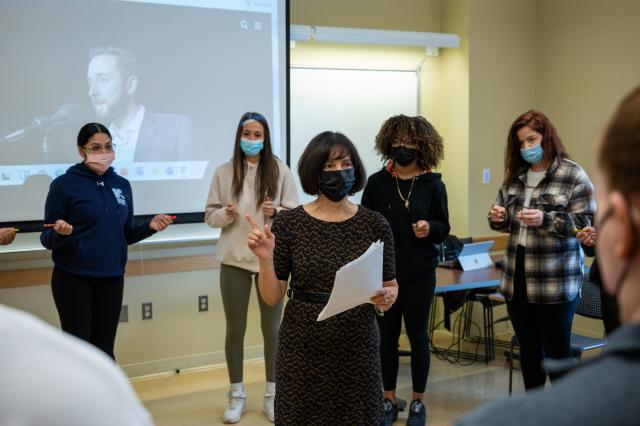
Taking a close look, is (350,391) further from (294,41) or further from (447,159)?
(447,159)

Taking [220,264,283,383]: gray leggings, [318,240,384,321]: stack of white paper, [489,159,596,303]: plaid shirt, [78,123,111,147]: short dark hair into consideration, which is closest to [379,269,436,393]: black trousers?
[489,159,596,303]: plaid shirt

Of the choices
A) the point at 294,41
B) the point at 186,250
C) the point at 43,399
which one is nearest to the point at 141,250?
the point at 186,250

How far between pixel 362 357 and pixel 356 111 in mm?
3131

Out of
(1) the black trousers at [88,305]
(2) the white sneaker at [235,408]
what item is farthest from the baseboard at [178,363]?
(1) the black trousers at [88,305]

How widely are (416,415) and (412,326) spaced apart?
47 cm

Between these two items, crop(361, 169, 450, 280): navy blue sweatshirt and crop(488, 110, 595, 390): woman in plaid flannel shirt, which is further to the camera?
crop(361, 169, 450, 280): navy blue sweatshirt

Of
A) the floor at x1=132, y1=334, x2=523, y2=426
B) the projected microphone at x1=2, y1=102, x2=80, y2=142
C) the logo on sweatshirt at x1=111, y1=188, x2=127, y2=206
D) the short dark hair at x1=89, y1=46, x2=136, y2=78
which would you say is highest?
the short dark hair at x1=89, y1=46, x2=136, y2=78

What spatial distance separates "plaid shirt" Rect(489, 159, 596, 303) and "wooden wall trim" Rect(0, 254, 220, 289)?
74.9 inches

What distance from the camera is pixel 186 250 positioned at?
14.2 ft

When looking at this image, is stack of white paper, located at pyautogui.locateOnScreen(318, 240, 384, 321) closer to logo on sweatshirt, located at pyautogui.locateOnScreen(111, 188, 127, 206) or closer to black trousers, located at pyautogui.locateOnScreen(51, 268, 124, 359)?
black trousers, located at pyautogui.locateOnScreen(51, 268, 124, 359)

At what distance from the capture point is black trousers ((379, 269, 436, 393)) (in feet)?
10.5

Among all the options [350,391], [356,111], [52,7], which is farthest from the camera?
[356,111]

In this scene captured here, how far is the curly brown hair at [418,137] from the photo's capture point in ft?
10.5

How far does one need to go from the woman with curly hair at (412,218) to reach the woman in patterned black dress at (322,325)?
3.05ft
